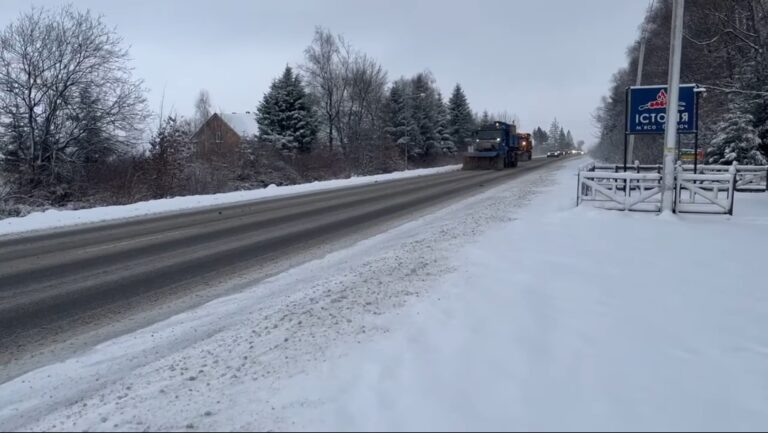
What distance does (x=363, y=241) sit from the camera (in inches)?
407

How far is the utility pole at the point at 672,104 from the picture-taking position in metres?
11.9

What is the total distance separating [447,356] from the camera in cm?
424

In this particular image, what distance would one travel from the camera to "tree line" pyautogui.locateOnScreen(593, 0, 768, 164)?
70.6ft

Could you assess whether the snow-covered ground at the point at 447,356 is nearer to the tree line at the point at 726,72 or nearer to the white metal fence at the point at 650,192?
the white metal fence at the point at 650,192

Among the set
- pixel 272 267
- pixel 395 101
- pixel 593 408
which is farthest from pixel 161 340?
pixel 395 101

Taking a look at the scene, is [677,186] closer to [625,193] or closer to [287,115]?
[625,193]

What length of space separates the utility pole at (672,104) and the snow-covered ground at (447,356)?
469 centimetres

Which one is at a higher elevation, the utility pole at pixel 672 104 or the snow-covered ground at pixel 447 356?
the utility pole at pixel 672 104

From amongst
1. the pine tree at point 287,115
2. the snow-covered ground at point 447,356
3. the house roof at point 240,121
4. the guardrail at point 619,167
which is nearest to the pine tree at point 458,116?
the house roof at point 240,121

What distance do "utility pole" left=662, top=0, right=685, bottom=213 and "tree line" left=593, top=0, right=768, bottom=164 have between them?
11900mm

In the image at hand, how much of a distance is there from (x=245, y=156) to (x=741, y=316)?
26697 millimetres

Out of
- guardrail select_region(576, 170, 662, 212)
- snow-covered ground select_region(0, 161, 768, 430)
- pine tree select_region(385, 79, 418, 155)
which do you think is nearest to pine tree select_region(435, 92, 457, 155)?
pine tree select_region(385, 79, 418, 155)

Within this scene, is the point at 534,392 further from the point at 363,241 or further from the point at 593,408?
the point at 363,241

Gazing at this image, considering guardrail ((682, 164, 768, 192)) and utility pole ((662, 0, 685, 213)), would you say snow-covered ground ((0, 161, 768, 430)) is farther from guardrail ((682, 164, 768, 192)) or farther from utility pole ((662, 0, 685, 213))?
guardrail ((682, 164, 768, 192))
